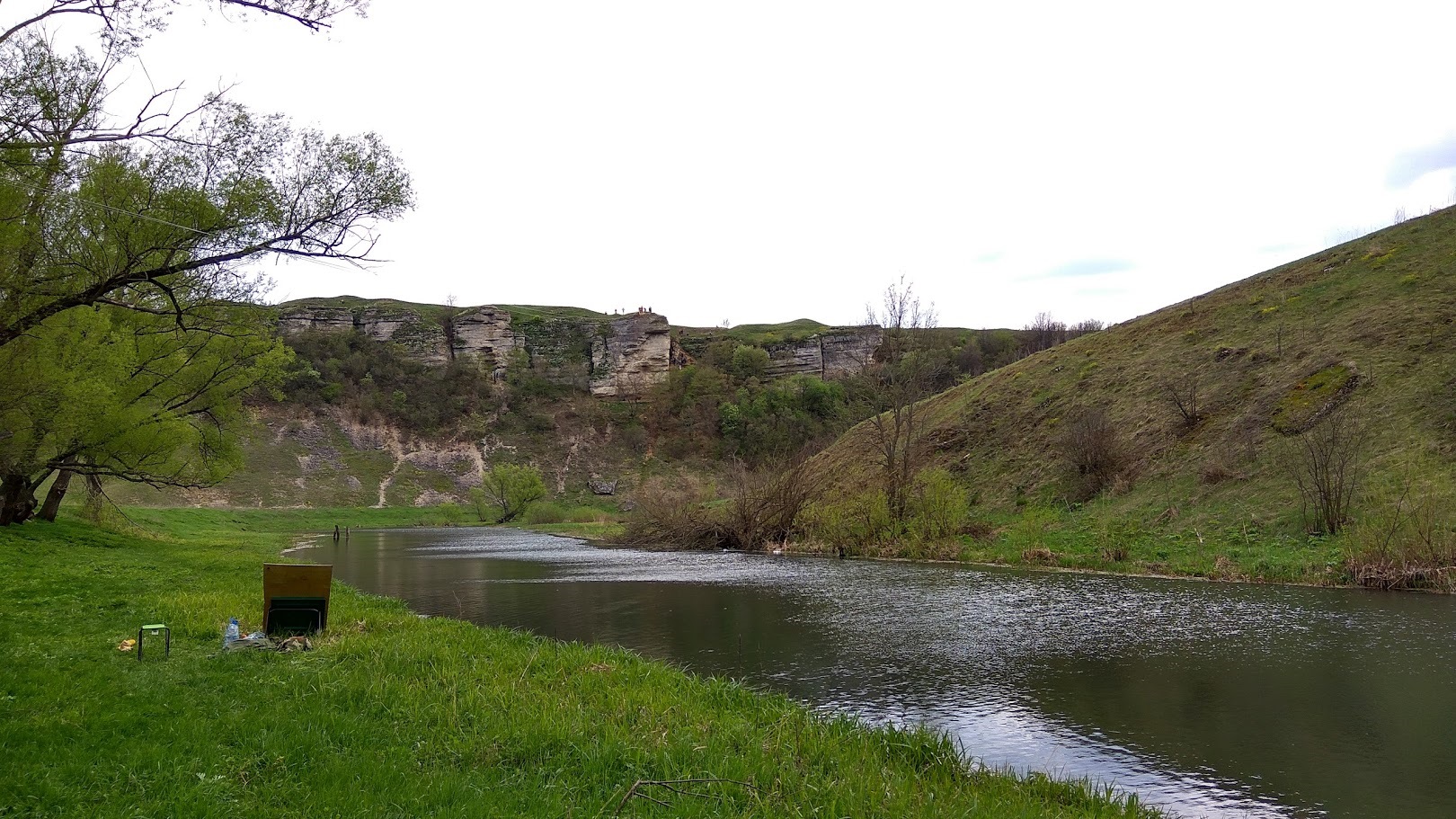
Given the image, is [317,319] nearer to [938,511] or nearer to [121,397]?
[121,397]

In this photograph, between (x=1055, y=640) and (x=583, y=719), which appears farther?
(x=1055, y=640)

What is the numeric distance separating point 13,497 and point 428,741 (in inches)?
1014

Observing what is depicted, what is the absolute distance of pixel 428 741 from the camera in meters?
6.67

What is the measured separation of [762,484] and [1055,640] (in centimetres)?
2479

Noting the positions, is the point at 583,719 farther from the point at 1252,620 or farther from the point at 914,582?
the point at 914,582

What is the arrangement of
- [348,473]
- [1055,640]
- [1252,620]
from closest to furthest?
[1055,640], [1252,620], [348,473]

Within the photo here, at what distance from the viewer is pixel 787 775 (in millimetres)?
6105

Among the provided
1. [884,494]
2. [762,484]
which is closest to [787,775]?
[884,494]

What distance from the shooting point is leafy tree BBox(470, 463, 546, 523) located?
77000 millimetres

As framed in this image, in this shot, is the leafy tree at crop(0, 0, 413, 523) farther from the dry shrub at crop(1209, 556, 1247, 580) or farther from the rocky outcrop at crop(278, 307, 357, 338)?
the rocky outcrop at crop(278, 307, 357, 338)

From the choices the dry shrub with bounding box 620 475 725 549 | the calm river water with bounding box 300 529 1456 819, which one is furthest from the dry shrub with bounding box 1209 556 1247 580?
the dry shrub with bounding box 620 475 725 549

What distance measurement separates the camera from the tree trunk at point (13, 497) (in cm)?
2425

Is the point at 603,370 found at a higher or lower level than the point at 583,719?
higher

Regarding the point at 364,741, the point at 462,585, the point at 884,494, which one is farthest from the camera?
the point at 884,494
